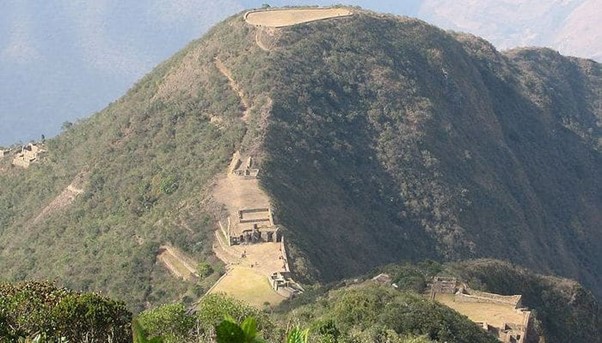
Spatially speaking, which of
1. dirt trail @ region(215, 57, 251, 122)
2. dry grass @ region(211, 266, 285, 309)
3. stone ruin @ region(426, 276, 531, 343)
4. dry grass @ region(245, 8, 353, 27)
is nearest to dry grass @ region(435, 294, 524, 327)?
stone ruin @ region(426, 276, 531, 343)

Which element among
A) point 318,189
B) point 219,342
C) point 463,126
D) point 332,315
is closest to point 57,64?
point 463,126

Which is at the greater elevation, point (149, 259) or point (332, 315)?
point (332, 315)

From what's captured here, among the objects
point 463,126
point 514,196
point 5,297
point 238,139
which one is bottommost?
point 514,196

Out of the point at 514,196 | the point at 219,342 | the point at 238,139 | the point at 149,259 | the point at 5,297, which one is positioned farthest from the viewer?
the point at 514,196

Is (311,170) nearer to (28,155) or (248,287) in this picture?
(248,287)

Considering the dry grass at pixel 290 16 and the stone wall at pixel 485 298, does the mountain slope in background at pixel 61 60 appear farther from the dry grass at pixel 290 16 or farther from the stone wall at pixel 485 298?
the stone wall at pixel 485 298

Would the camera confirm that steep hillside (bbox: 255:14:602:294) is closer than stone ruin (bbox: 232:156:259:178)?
No

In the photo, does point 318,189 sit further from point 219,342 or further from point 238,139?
point 219,342

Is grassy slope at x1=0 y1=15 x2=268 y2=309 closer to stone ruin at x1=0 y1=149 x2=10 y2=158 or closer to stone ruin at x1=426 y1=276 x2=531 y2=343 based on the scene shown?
stone ruin at x1=0 y1=149 x2=10 y2=158
